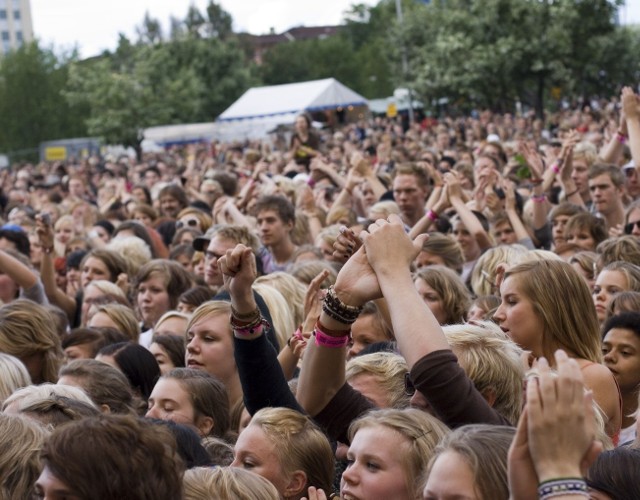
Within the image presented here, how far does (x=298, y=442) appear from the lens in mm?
4367

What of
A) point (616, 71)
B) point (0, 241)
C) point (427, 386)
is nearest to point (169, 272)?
point (0, 241)

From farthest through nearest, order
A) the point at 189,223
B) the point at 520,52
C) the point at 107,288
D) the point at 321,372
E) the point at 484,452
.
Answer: the point at 520,52 → the point at 189,223 → the point at 107,288 → the point at 321,372 → the point at 484,452

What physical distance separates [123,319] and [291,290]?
1.22m

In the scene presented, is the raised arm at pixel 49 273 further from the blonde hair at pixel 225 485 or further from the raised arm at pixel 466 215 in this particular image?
the blonde hair at pixel 225 485

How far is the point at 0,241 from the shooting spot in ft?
33.0

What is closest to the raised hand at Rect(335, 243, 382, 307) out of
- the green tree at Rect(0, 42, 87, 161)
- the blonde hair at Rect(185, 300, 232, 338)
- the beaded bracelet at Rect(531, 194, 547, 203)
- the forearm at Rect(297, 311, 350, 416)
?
the forearm at Rect(297, 311, 350, 416)

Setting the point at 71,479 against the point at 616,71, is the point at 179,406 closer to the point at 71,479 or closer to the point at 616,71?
the point at 71,479

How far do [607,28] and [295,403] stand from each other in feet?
84.6

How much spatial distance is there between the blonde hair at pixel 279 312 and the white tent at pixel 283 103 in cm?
3516

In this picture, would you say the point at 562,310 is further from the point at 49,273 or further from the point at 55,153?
the point at 55,153

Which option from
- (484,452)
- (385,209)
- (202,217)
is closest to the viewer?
(484,452)

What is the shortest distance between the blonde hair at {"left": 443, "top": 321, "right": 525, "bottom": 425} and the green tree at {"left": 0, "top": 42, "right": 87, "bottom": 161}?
227 ft

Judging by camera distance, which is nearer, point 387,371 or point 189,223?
point 387,371

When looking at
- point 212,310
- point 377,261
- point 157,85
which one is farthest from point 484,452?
point 157,85
